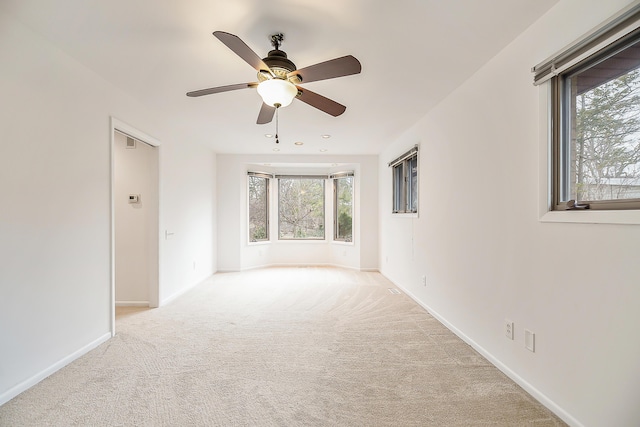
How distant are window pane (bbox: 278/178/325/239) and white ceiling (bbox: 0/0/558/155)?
12.2 feet

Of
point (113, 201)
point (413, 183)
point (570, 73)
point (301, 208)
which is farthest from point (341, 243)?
point (570, 73)

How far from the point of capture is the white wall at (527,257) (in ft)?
4.75

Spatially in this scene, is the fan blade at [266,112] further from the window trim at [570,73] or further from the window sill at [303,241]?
the window sill at [303,241]

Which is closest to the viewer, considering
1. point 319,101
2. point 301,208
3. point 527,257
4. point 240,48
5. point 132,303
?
point 240,48

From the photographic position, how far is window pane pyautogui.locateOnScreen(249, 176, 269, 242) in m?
6.63

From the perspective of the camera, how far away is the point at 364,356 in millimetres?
2475

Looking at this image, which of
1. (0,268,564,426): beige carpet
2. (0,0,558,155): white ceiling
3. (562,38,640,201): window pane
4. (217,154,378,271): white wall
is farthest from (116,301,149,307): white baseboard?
(562,38,640,201): window pane

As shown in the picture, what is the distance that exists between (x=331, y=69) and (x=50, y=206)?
2.25 meters

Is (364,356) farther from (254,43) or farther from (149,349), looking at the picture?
(254,43)

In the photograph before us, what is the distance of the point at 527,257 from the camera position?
1994 millimetres

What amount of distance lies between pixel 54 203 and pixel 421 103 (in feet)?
11.4

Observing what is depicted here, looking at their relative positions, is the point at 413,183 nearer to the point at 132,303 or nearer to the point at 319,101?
the point at 319,101

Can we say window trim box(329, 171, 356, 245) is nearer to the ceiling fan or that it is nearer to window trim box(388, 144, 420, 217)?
window trim box(388, 144, 420, 217)

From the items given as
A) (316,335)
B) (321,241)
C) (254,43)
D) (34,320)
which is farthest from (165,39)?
(321,241)
